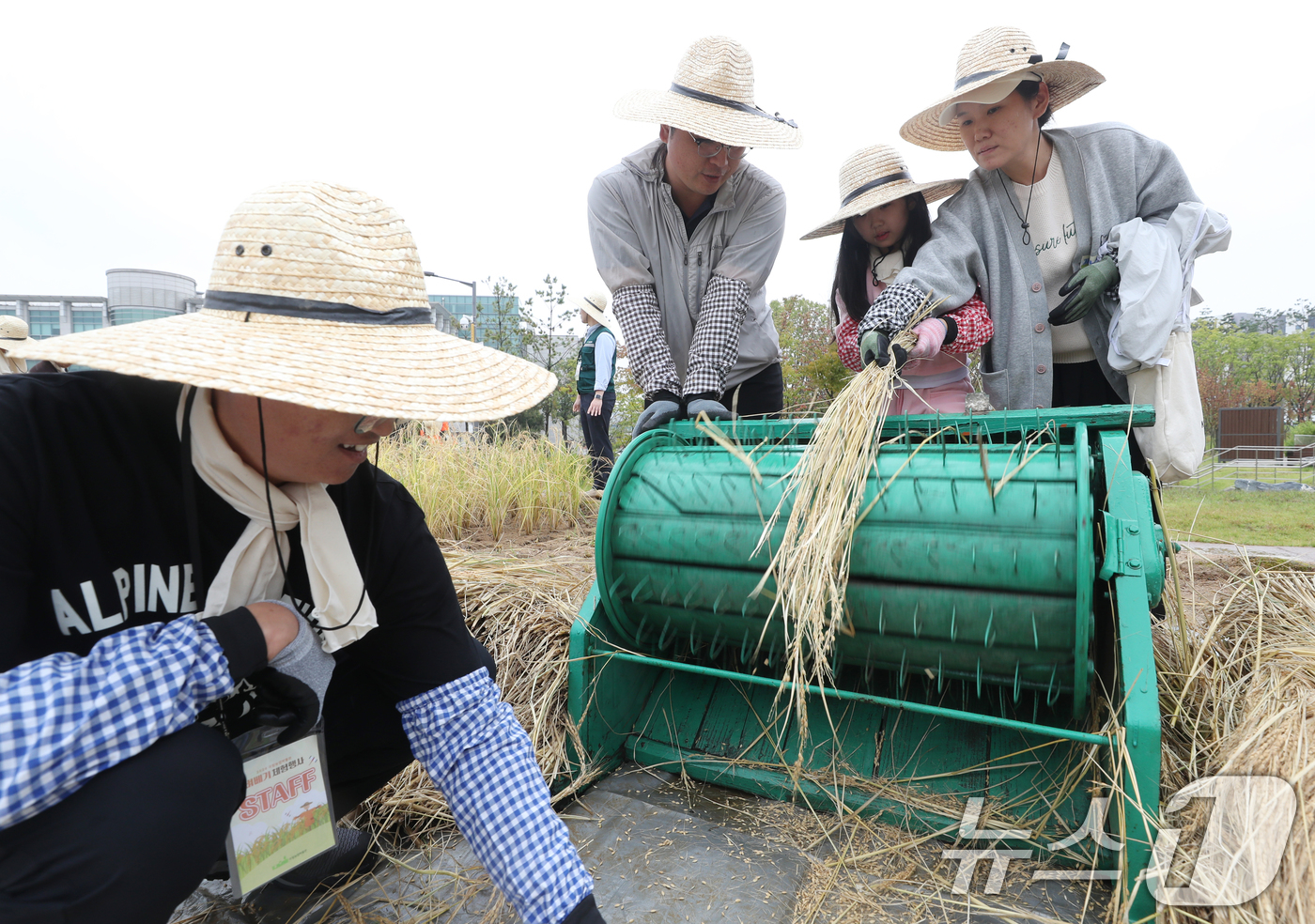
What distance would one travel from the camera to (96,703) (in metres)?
0.92

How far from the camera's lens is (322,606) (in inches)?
46.8

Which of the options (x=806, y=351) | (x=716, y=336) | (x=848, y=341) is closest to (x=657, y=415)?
(x=716, y=336)

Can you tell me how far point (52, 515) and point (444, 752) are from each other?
704 millimetres

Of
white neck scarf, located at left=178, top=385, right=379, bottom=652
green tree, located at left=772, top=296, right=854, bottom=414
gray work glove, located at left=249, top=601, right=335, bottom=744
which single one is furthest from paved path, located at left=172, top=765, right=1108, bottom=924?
green tree, located at left=772, top=296, right=854, bottom=414

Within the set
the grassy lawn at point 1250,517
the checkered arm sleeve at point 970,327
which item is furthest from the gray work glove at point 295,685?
the grassy lawn at point 1250,517

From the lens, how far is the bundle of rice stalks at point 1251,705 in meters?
1.15

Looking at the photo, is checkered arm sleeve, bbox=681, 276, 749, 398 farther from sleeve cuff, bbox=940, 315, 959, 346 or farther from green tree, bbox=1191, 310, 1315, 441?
green tree, bbox=1191, 310, 1315, 441

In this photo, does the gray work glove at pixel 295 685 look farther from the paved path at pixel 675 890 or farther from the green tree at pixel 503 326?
the green tree at pixel 503 326

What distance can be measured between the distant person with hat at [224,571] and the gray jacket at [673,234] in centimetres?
137

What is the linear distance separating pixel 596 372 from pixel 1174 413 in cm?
520

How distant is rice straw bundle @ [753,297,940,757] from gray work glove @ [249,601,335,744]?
0.82m

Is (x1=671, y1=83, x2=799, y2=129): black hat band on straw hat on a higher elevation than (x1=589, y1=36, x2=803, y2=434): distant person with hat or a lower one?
higher

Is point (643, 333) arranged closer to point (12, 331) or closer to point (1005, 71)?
point (1005, 71)

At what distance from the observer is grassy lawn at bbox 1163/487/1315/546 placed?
177 inches
